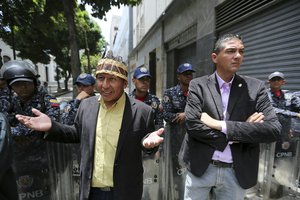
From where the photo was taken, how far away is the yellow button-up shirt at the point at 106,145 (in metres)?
2.03

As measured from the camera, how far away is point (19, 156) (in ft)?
9.41

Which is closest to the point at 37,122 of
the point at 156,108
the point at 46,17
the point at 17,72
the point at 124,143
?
the point at 124,143

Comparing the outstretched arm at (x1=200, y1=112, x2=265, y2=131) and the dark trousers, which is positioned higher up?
the outstretched arm at (x1=200, y1=112, x2=265, y2=131)

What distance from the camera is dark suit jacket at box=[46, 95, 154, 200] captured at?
2018 mm

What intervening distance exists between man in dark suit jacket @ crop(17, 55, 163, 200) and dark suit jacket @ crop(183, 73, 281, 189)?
401mm

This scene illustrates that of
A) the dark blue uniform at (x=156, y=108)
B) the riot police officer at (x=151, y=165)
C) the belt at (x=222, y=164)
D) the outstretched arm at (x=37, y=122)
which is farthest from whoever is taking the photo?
the dark blue uniform at (x=156, y=108)

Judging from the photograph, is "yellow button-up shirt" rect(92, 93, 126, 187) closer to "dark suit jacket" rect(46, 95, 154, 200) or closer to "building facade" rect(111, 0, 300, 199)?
"dark suit jacket" rect(46, 95, 154, 200)

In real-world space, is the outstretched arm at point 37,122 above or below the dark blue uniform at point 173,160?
above

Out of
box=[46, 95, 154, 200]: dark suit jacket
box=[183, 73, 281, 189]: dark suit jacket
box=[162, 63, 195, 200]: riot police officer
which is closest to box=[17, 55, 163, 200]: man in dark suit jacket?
box=[46, 95, 154, 200]: dark suit jacket

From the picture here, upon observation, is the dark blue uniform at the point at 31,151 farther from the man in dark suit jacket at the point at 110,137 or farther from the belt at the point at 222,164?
the belt at the point at 222,164

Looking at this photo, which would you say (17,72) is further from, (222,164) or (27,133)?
(222,164)

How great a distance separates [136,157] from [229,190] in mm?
811

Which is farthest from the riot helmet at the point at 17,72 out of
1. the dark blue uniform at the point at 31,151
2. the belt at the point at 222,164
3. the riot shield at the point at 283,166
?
the riot shield at the point at 283,166

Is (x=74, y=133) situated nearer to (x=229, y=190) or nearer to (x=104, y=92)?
(x=104, y=92)
